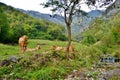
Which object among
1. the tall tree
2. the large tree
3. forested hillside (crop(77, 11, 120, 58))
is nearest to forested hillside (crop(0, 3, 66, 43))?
the tall tree

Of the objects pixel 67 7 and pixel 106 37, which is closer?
pixel 67 7

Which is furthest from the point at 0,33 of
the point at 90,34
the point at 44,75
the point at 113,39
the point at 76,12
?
the point at 44,75

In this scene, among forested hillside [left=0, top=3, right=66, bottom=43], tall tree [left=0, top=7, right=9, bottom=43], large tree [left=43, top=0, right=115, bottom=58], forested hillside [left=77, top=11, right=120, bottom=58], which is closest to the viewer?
large tree [left=43, top=0, right=115, bottom=58]

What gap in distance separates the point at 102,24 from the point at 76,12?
40526 mm

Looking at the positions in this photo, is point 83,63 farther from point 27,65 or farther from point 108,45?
point 108,45

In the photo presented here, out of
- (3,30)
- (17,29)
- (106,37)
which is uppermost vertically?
(3,30)

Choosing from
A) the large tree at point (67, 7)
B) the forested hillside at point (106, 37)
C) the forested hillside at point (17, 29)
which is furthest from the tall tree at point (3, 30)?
the large tree at point (67, 7)

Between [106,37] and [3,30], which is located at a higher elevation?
[3,30]

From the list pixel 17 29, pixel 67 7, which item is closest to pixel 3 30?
pixel 17 29

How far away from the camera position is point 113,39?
46.6 metres

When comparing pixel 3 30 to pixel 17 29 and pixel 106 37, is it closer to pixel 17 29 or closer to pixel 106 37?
pixel 17 29

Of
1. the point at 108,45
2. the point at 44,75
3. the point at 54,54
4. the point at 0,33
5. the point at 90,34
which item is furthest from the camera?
the point at 90,34

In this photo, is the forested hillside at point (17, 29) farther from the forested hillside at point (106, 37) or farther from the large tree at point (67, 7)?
the large tree at point (67, 7)

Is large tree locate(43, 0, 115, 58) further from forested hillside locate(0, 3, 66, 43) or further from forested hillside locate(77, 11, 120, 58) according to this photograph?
forested hillside locate(0, 3, 66, 43)
